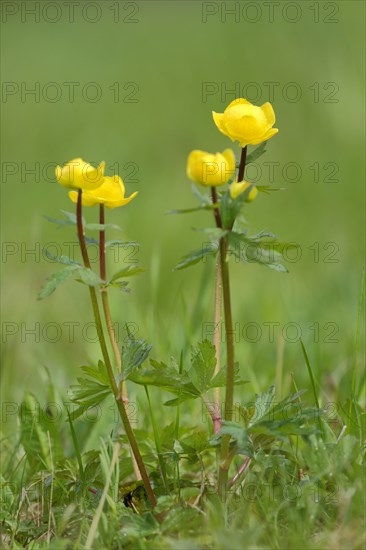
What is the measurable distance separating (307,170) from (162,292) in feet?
4.43

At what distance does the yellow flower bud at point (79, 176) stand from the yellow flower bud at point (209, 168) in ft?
0.59

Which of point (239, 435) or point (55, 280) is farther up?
point (55, 280)

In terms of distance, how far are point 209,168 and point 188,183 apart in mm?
3807

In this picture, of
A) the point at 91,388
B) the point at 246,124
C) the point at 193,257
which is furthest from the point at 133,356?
the point at 246,124

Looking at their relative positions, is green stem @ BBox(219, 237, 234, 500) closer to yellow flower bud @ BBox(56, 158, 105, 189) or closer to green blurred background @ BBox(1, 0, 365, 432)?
yellow flower bud @ BBox(56, 158, 105, 189)

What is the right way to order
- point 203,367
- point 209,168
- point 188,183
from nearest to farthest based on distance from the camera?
point 209,168 → point 203,367 → point 188,183

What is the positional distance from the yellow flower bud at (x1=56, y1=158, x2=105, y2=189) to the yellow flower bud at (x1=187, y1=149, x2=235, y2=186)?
0.59 feet

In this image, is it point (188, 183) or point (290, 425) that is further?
point (188, 183)

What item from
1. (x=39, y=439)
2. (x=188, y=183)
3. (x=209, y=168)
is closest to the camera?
(x=209, y=168)

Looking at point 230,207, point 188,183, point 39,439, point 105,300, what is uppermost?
point 188,183

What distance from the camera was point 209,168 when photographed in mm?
1259

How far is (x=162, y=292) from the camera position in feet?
12.4

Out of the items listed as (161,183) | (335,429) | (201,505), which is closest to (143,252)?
(161,183)

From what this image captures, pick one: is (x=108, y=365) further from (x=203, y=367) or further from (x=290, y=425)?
(x=290, y=425)
